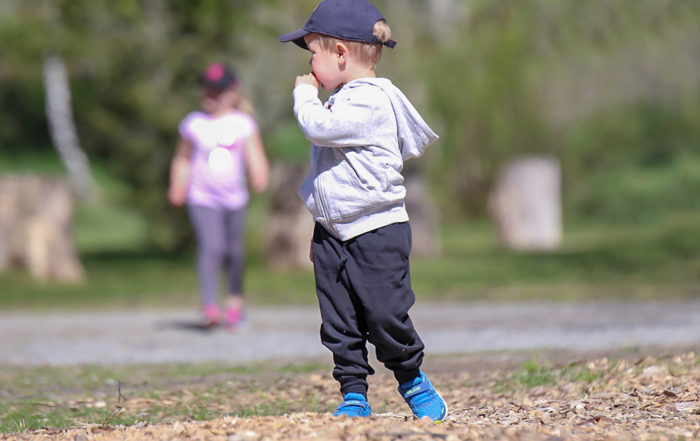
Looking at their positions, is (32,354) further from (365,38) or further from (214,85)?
(365,38)

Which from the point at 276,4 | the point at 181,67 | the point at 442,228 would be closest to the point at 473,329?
the point at 276,4

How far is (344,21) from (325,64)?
19cm

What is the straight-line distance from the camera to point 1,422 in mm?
4301

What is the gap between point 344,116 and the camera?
3867 mm

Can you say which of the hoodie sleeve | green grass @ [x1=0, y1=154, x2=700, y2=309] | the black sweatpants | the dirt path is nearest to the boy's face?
the hoodie sleeve

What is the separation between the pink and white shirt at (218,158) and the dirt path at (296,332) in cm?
93

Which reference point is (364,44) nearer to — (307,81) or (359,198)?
(307,81)

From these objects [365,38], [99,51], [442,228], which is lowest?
[442,228]

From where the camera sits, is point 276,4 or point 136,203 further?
point 136,203

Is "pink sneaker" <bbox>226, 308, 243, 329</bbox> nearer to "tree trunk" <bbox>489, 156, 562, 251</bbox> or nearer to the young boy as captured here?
the young boy

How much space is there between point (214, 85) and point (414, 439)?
4662 mm

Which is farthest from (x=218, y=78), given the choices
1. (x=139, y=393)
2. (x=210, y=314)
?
(x=139, y=393)

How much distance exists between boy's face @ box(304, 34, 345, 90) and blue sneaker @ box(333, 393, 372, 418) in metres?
1.16

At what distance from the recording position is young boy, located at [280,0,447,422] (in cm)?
389
